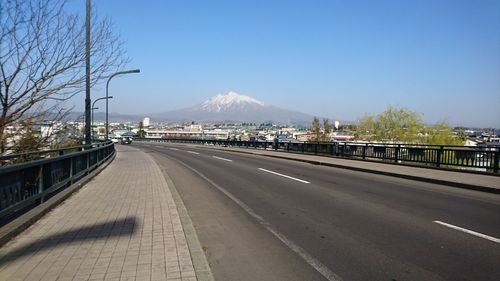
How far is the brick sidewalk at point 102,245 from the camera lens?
5137 millimetres

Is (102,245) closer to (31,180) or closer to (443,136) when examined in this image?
(31,180)

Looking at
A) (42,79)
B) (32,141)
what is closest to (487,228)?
(42,79)

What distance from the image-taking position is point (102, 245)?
632 cm

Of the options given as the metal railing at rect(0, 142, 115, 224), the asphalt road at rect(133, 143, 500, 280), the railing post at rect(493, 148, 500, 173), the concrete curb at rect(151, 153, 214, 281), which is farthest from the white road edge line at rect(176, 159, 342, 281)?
the railing post at rect(493, 148, 500, 173)

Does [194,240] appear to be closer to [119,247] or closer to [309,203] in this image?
[119,247]

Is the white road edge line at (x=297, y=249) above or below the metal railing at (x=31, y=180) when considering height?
below

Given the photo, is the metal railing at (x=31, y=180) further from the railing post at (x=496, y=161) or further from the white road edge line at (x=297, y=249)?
the railing post at (x=496, y=161)

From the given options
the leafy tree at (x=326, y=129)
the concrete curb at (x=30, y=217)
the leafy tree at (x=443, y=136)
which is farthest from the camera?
the leafy tree at (x=326, y=129)

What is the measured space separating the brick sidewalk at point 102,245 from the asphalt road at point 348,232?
54 cm

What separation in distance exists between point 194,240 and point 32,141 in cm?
758

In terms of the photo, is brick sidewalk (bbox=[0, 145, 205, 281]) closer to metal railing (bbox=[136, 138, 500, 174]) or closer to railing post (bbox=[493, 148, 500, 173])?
railing post (bbox=[493, 148, 500, 173])

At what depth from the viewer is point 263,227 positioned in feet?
26.2

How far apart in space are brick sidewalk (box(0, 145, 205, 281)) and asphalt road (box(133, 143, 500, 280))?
540mm

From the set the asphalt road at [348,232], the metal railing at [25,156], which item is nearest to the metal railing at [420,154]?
the asphalt road at [348,232]
